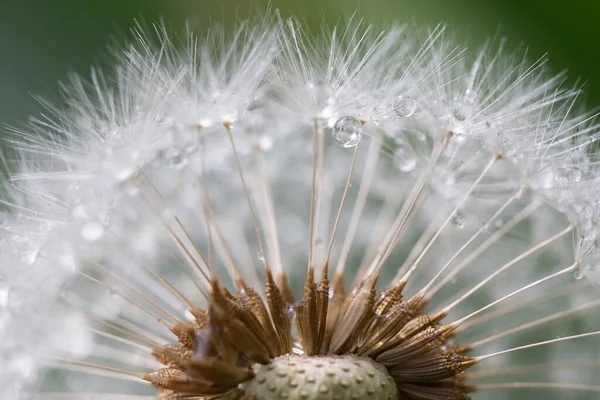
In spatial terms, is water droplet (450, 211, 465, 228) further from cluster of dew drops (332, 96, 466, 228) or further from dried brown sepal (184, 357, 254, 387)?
dried brown sepal (184, 357, 254, 387)

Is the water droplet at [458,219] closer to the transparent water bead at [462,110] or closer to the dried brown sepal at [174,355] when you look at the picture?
the transparent water bead at [462,110]

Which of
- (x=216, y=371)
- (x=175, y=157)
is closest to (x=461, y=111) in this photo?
(x=175, y=157)

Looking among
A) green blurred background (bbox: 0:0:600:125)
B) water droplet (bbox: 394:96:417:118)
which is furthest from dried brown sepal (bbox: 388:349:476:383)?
green blurred background (bbox: 0:0:600:125)

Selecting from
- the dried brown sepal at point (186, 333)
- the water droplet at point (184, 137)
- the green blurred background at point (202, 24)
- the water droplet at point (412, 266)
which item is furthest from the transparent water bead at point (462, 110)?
the green blurred background at point (202, 24)

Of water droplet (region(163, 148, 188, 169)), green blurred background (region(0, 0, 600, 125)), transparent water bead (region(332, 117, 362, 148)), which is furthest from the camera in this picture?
green blurred background (region(0, 0, 600, 125))

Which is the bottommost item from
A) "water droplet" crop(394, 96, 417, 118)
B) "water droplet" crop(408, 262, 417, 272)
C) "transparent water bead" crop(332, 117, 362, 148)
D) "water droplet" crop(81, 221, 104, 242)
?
"water droplet" crop(81, 221, 104, 242)

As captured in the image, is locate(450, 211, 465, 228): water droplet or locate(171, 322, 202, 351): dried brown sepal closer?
locate(171, 322, 202, 351): dried brown sepal

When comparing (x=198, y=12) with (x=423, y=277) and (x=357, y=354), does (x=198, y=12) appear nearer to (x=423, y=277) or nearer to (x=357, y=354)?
(x=423, y=277)
